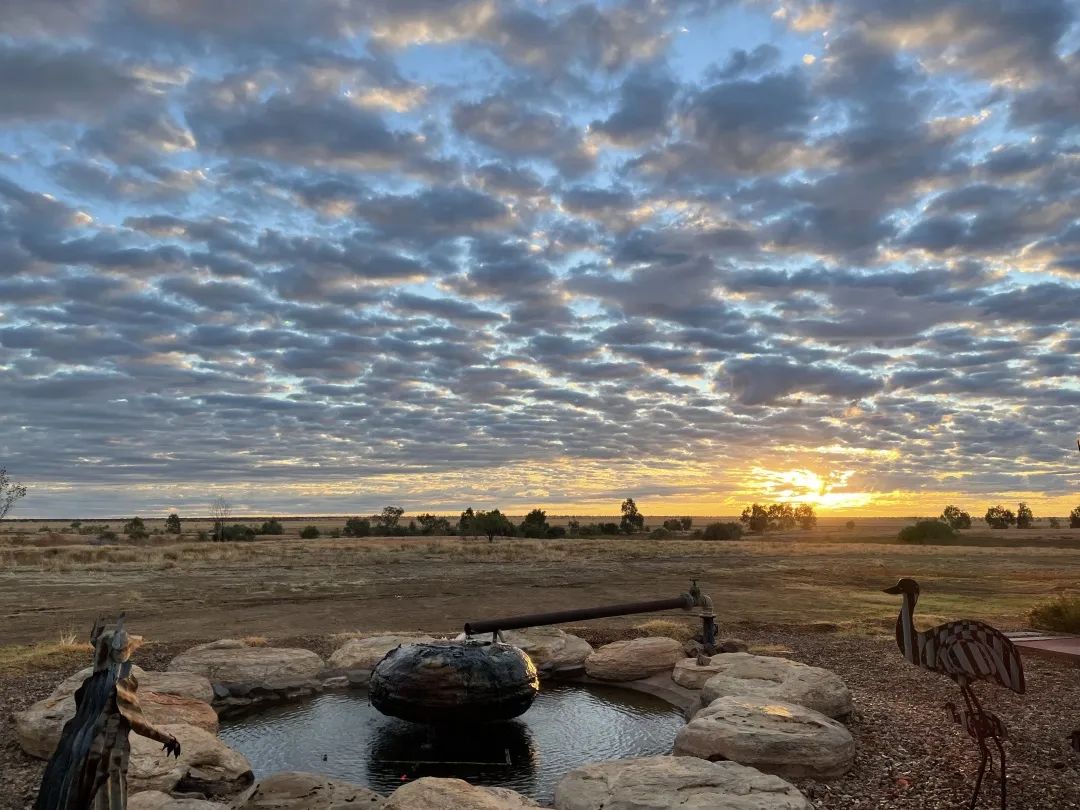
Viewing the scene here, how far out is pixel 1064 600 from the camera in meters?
16.6

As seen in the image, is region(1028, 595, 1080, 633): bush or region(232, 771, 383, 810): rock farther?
region(1028, 595, 1080, 633): bush

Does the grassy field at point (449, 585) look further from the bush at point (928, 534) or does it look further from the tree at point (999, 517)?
the tree at point (999, 517)

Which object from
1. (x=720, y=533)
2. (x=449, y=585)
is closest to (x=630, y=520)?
(x=720, y=533)

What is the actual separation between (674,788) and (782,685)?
13.0 feet

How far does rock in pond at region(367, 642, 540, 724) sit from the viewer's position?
8648mm

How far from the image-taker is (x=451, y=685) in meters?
8.66

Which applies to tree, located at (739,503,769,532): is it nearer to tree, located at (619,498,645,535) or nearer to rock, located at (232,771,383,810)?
tree, located at (619,498,645,535)

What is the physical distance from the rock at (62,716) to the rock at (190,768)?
698 mm

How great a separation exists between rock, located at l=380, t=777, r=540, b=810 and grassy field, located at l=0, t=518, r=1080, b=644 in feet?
43.2

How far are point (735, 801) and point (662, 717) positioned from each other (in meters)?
4.61

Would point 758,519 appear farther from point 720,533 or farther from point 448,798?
point 448,798

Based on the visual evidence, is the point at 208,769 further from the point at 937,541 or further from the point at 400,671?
the point at 937,541

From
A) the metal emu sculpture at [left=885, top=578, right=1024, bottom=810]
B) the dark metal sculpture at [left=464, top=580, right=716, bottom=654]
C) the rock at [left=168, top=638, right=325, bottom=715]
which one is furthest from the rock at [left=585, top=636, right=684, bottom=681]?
the metal emu sculpture at [left=885, top=578, right=1024, bottom=810]

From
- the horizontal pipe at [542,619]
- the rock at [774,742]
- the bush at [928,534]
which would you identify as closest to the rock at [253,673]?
the horizontal pipe at [542,619]
